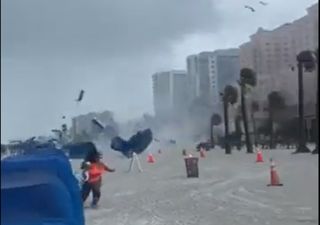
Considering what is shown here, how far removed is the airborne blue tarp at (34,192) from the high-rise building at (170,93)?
103cm

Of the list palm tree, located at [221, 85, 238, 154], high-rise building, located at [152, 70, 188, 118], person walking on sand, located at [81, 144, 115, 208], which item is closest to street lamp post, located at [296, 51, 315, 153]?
palm tree, located at [221, 85, 238, 154]

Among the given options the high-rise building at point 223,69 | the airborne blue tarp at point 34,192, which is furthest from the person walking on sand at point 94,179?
the airborne blue tarp at point 34,192

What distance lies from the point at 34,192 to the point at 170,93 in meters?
1.82

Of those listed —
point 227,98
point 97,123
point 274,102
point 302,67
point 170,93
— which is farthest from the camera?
point 97,123

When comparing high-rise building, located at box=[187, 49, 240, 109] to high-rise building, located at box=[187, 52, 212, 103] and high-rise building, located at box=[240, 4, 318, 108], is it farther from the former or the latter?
high-rise building, located at box=[240, 4, 318, 108]

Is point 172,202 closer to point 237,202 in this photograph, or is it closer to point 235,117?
point 237,202

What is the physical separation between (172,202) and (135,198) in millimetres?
912

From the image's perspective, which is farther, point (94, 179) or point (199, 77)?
point (94, 179)

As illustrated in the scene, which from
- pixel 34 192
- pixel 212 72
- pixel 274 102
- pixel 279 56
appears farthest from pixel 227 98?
pixel 34 192

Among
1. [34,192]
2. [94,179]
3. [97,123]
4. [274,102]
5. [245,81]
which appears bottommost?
[94,179]

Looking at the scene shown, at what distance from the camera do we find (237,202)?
30.8 feet

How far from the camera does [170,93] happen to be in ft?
14.1

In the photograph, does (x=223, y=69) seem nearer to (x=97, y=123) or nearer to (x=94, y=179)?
(x=97, y=123)

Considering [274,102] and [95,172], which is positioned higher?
[274,102]
